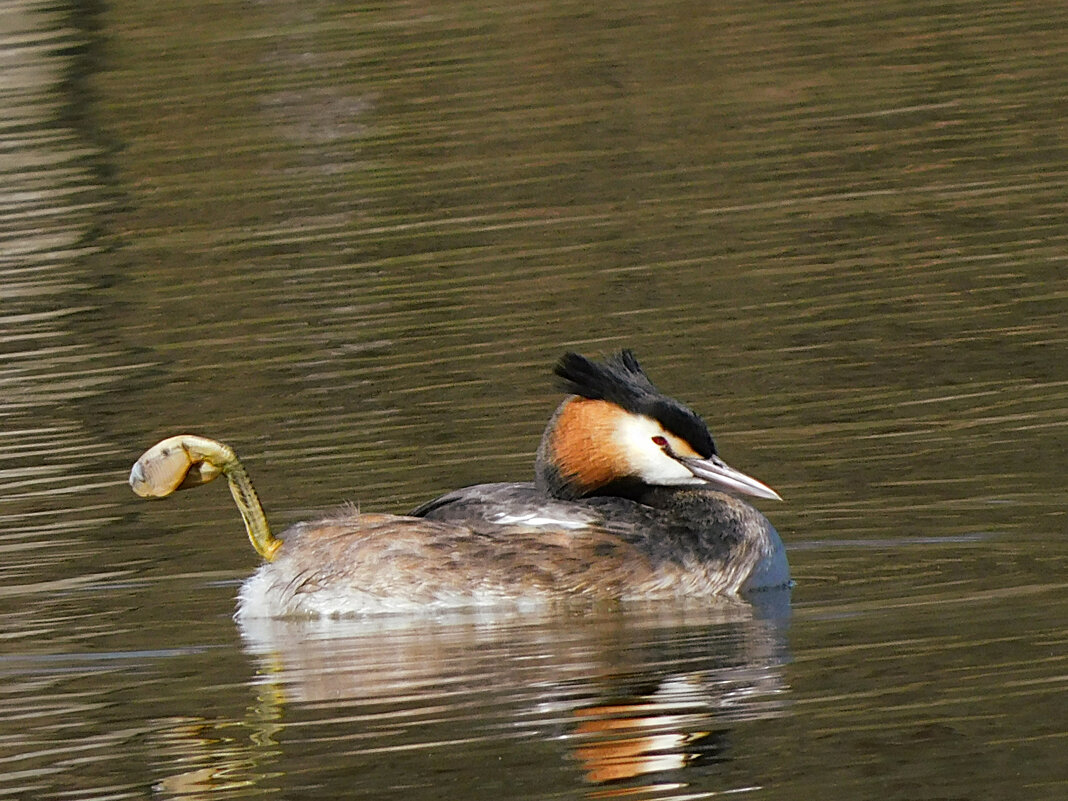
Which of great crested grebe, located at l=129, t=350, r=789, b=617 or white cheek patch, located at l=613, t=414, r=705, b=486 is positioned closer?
great crested grebe, located at l=129, t=350, r=789, b=617

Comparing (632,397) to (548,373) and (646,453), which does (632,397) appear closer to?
(646,453)

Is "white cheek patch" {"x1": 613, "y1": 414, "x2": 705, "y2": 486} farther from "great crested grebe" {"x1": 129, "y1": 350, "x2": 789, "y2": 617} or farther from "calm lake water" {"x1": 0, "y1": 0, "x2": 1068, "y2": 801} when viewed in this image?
"calm lake water" {"x1": 0, "y1": 0, "x2": 1068, "y2": 801}

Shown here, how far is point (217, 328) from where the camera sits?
641 inches

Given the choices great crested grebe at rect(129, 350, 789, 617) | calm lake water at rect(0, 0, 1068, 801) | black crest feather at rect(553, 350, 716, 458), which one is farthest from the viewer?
black crest feather at rect(553, 350, 716, 458)

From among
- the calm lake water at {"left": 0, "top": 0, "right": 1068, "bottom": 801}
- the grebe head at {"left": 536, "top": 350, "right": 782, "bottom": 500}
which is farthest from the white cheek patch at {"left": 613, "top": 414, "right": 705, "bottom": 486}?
the calm lake water at {"left": 0, "top": 0, "right": 1068, "bottom": 801}

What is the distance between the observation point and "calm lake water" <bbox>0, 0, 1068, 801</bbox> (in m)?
7.96

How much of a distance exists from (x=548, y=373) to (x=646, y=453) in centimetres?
341

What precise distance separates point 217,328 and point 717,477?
664 centimetres

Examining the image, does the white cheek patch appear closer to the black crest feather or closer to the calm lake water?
the black crest feather

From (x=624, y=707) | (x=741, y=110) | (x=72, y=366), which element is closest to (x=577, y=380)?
(x=624, y=707)

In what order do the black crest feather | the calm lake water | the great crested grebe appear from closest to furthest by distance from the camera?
the calm lake water → the great crested grebe → the black crest feather

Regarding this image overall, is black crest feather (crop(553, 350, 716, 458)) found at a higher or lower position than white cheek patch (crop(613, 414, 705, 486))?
higher

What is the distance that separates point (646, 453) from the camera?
1043 cm

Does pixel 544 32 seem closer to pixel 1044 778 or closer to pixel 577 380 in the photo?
pixel 577 380
